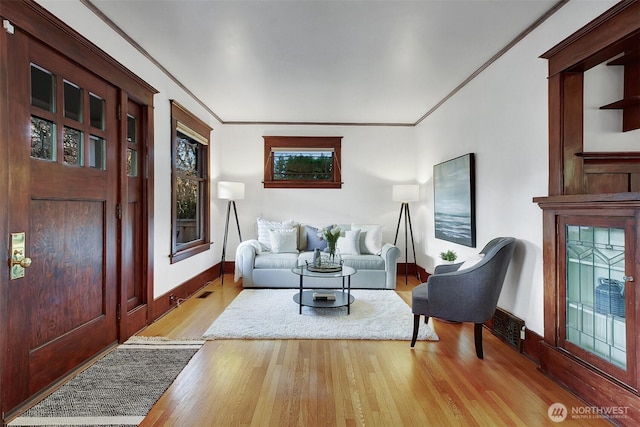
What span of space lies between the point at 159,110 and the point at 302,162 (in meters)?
2.57

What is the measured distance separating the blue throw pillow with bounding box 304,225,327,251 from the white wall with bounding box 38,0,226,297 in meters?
1.65

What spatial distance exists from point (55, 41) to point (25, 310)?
67.4 inches

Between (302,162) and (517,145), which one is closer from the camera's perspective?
(517,145)

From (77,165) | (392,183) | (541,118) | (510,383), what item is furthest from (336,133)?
(510,383)

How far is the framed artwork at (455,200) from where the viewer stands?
3402 millimetres

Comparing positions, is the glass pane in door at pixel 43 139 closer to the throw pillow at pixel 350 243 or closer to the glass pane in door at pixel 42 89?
the glass pane in door at pixel 42 89

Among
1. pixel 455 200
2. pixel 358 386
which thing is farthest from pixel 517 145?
pixel 358 386

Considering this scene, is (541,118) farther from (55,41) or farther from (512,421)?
(55,41)

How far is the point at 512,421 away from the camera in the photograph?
1755 millimetres

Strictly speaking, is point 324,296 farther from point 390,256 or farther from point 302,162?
point 302,162

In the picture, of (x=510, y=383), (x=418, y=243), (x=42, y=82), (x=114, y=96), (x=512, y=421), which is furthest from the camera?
(x=418, y=243)

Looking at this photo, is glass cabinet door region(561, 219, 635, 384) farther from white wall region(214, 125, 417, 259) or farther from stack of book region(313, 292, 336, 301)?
white wall region(214, 125, 417, 259)

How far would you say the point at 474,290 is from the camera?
2514mm

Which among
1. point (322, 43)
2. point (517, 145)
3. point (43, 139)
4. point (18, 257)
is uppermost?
point (322, 43)
